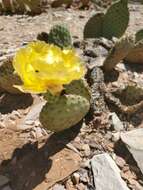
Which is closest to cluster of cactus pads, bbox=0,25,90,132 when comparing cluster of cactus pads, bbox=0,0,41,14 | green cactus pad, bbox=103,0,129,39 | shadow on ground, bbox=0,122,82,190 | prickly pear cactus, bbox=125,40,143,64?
shadow on ground, bbox=0,122,82,190

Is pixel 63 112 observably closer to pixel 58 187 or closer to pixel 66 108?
pixel 66 108

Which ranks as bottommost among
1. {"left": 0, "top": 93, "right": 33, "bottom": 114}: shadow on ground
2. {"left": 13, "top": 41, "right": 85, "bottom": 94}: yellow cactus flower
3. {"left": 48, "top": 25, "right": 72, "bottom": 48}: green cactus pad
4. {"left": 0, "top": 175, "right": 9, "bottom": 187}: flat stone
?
{"left": 0, "top": 175, "right": 9, "bottom": 187}: flat stone

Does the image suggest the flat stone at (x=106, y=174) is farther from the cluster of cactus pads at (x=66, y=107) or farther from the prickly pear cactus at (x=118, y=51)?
the prickly pear cactus at (x=118, y=51)

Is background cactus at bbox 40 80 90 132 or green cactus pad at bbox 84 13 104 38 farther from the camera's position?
green cactus pad at bbox 84 13 104 38

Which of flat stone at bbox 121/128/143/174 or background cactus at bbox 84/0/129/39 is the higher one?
background cactus at bbox 84/0/129/39

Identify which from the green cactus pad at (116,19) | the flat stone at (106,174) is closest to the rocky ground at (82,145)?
the flat stone at (106,174)

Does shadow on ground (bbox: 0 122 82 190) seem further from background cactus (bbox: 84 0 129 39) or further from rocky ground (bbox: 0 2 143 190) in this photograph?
background cactus (bbox: 84 0 129 39)

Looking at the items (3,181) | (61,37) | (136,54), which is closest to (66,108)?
(3,181)
